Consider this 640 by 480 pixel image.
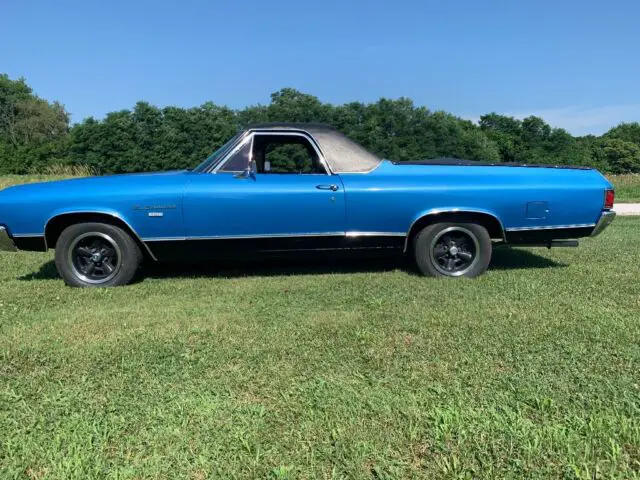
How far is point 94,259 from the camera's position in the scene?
476cm

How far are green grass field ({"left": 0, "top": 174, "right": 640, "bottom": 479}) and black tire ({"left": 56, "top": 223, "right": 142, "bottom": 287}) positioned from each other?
24 centimetres

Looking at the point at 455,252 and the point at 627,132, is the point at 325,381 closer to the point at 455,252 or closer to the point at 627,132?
the point at 455,252

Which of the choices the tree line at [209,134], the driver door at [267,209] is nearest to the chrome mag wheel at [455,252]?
the driver door at [267,209]

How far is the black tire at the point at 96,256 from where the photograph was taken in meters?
4.67

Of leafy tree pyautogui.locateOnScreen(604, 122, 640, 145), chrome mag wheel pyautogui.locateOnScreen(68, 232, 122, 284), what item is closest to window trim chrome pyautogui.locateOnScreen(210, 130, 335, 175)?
chrome mag wheel pyautogui.locateOnScreen(68, 232, 122, 284)

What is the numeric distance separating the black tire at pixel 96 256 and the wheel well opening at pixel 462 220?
269 centimetres

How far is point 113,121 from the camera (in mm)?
32969

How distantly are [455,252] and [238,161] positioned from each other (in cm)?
232

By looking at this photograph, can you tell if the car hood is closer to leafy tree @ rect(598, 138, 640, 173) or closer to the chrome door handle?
the chrome door handle

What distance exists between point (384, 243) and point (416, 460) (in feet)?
9.71

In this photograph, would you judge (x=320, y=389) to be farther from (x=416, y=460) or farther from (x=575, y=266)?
(x=575, y=266)

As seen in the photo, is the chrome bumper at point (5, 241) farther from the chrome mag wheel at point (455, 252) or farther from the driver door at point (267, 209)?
the chrome mag wheel at point (455, 252)

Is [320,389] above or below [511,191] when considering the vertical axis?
below

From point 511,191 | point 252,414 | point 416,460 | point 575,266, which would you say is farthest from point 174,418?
point 575,266
